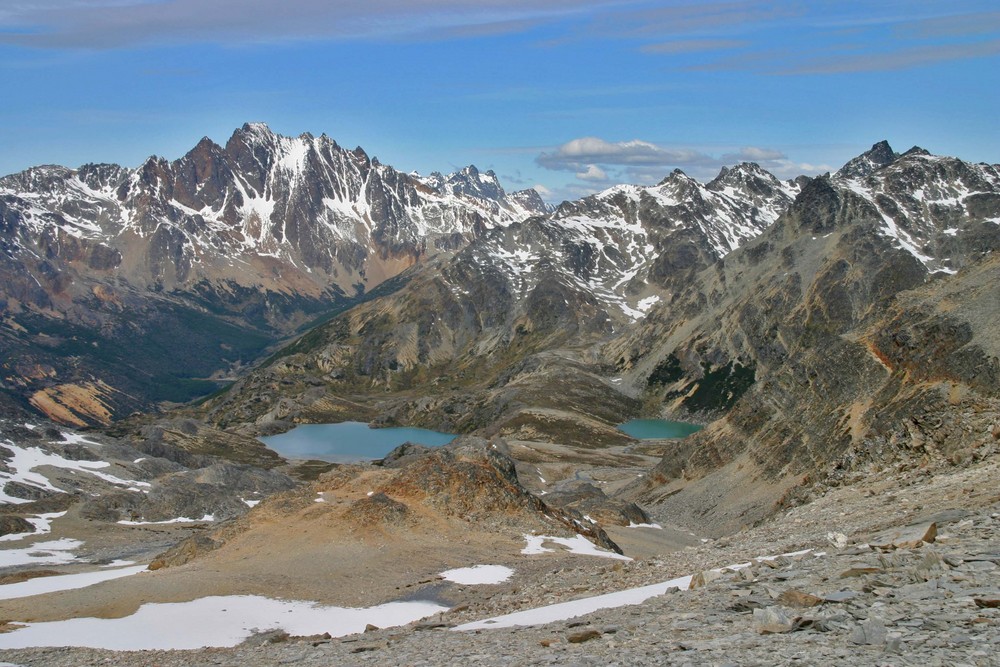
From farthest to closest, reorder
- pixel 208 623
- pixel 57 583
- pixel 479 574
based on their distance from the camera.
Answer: pixel 57 583
pixel 479 574
pixel 208 623

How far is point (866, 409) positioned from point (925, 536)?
76.5 meters

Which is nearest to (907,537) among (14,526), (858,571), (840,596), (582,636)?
(858,571)

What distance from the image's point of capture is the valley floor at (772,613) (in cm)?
2273

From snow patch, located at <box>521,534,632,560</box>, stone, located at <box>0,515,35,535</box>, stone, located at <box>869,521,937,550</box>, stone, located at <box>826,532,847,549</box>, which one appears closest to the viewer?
stone, located at <box>869,521,937,550</box>

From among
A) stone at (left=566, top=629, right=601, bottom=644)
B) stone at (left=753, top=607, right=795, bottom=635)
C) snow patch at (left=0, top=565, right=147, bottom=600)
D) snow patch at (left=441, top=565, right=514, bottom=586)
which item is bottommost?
snow patch at (left=441, top=565, right=514, bottom=586)

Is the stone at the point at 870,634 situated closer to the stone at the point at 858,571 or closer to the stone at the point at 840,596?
the stone at the point at 840,596

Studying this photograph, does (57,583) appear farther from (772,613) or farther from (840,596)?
(840,596)

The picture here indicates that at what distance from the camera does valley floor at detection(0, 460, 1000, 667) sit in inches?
895

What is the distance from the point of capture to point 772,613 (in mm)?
25234

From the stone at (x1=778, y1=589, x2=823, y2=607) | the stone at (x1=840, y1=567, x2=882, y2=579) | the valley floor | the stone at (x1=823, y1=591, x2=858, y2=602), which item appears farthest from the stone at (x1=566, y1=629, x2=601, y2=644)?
the stone at (x1=840, y1=567, x2=882, y2=579)

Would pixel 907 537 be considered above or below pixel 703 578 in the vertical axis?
above

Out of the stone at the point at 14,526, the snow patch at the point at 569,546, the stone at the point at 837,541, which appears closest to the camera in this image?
the stone at the point at 837,541

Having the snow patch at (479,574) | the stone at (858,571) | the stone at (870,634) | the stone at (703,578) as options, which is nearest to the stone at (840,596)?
the stone at (858,571)

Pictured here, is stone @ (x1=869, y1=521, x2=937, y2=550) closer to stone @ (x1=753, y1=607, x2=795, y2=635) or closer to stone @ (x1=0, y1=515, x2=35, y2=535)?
stone @ (x1=753, y1=607, x2=795, y2=635)
